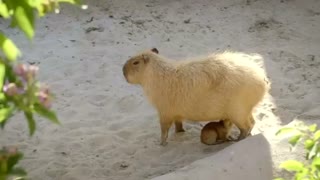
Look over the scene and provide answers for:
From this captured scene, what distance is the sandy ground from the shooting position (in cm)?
418

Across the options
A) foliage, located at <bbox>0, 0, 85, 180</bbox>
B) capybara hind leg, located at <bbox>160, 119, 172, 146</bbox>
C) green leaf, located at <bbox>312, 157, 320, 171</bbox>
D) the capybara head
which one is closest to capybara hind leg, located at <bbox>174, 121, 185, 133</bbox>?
capybara hind leg, located at <bbox>160, 119, 172, 146</bbox>

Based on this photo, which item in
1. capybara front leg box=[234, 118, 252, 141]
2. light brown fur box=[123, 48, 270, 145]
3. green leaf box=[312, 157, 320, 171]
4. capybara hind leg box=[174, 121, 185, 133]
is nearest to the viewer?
green leaf box=[312, 157, 320, 171]

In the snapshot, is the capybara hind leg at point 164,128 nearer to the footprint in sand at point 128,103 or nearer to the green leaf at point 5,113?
the footprint in sand at point 128,103

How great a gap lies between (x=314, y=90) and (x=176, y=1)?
2486 millimetres

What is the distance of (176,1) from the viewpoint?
6.98 meters

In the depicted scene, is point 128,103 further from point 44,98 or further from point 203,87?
point 44,98

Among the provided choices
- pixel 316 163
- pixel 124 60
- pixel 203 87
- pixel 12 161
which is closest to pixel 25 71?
pixel 12 161

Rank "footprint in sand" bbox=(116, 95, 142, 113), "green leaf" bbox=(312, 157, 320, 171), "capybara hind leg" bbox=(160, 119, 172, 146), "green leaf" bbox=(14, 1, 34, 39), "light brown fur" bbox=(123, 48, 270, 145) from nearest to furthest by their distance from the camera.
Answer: "green leaf" bbox=(14, 1, 34, 39) < "green leaf" bbox=(312, 157, 320, 171) < "light brown fur" bbox=(123, 48, 270, 145) < "capybara hind leg" bbox=(160, 119, 172, 146) < "footprint in sand" bbox=(116, 95, 142, 113)

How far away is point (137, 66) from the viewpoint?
4.32 meters

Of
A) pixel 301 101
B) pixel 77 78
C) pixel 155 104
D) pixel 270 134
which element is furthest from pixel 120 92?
pixel 270 134

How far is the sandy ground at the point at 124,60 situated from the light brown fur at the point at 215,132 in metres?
0.05

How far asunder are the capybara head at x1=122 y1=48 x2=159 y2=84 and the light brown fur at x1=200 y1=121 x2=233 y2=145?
542 millimetres

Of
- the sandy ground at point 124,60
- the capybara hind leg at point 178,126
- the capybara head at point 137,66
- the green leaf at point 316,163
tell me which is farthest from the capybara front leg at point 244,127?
the green leaf at point 316,163

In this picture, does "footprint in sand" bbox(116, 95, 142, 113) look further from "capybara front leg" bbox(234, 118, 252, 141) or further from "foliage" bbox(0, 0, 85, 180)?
"foliage" bbox(0, 0, 85, 180)
